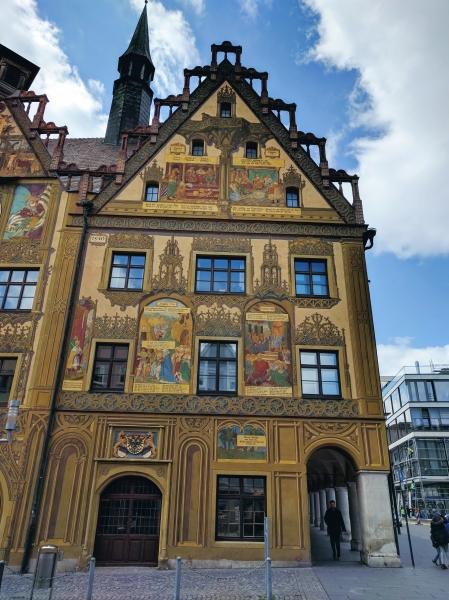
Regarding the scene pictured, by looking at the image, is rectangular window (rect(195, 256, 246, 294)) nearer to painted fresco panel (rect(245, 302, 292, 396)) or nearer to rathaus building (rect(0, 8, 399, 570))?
rathaus building (rect(0, 8, 399, 570))

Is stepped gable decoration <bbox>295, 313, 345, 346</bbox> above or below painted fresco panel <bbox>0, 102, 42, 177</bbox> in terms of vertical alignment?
below

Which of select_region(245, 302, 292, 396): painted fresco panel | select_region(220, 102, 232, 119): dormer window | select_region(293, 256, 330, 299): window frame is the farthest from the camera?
select_region(220, 102, 232, 119): dormer window

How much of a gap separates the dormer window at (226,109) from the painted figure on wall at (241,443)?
12.6 metres

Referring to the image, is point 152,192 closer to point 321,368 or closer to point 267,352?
point 267,352

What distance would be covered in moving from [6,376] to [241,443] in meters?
7.59

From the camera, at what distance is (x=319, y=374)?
47.0 ft

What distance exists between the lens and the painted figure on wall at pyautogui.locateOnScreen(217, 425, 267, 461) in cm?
1316

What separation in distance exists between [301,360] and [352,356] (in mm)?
1673

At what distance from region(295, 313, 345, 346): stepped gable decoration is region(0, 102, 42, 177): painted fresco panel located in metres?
11.6

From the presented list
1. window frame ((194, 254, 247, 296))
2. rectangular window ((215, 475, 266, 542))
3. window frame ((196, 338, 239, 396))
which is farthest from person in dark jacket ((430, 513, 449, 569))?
window frame ((194, 254, 247, 296))

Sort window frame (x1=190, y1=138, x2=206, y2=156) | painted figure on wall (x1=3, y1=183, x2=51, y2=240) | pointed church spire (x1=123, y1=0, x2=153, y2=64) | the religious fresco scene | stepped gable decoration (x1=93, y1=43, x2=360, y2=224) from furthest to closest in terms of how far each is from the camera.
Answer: pointed church spire (x1=123, y1=0, x2=153, y2=64) < window frame (x1=190, y1=138, x2=206, y2=156) < stepped gable decoration (x1=93, y1=43, x2=360, y2=224) < painted figure on wall (x1=3, y1=183, x2=51, y2=240) < the religious fresco scene

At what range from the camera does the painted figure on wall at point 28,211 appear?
636 inches

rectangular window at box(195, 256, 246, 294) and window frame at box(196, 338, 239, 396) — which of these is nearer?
window frame at box(196, 338, 239, 396)

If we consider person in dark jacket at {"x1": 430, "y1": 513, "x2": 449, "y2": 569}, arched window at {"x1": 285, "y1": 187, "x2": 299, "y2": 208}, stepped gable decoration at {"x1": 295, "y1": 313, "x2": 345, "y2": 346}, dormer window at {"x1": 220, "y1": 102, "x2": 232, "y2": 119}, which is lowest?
person in dark jacket at {"x1": 430, "y1": 513, "x2": 449, "y2": 569}
